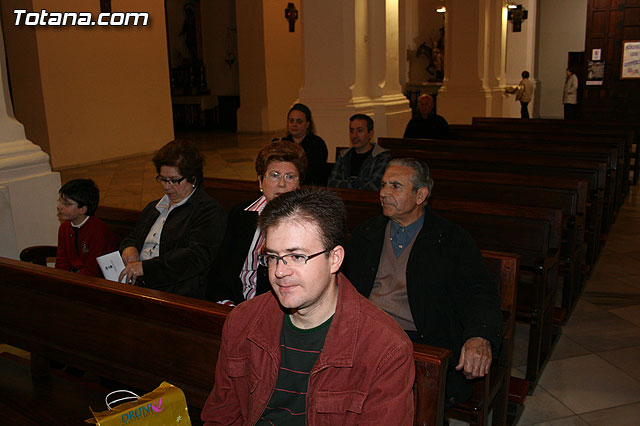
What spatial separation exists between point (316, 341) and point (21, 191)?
301 cm

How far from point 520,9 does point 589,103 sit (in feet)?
10.2

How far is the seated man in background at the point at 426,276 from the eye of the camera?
2438 millimetres

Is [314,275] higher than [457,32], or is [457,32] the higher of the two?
[457,32]

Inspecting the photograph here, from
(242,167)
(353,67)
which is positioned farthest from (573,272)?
(242,167)

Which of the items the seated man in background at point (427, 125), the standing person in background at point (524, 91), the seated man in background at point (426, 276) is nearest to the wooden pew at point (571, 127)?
the seated man in background at point (427, 125)

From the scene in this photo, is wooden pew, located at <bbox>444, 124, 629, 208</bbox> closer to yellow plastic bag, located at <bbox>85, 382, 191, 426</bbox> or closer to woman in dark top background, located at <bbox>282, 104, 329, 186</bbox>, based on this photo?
woman in dark top background, located at <bbox>282, 104, 329, 186</bbox>

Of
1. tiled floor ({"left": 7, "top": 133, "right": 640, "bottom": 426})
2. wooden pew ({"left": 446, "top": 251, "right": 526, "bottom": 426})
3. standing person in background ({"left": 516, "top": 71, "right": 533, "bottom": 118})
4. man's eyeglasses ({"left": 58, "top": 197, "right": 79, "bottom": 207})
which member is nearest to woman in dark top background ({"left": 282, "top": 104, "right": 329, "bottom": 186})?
tiled floor ({"left": 7, "top": 133, "right": 640, "bottom": 426})

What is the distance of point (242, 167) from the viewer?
→ 10.9 m

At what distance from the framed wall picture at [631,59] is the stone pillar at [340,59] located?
9940mm

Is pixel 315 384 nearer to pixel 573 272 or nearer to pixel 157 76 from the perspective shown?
pixel 573 272

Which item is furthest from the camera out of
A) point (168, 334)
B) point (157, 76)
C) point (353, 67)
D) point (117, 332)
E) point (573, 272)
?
point (157, 76)

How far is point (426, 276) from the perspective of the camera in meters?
2.63

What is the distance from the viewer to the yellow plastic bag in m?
1.72

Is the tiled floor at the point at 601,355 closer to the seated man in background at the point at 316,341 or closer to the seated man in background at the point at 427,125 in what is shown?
the seated man in background at the point at 316,341
